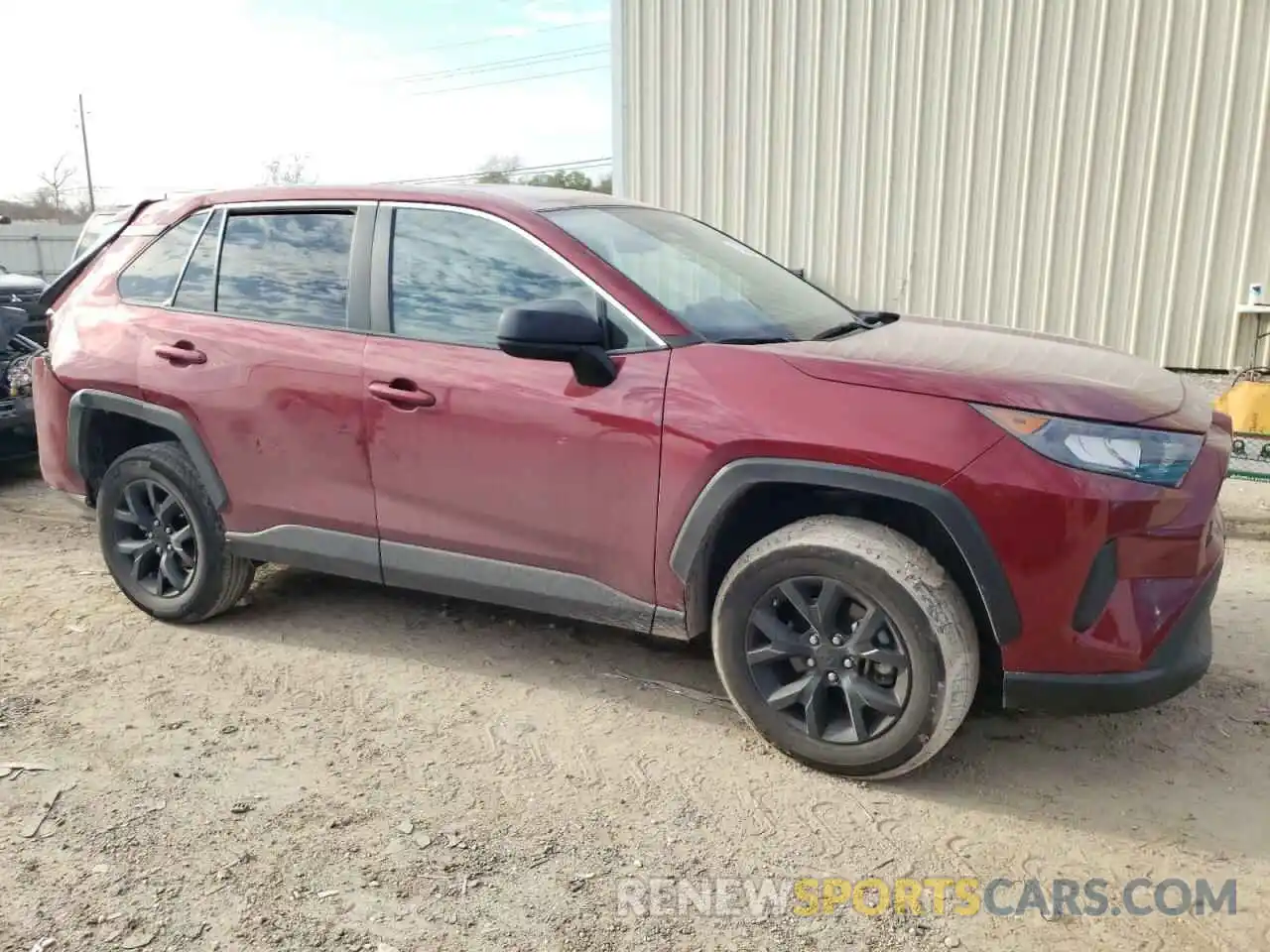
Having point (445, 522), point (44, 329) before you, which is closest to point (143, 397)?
point (445, 522)

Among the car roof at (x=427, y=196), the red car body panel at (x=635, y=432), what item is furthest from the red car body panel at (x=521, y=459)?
the car roof at (x=427, y=196)

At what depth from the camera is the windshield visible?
10.7 ft

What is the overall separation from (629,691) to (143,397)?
2.26 metres

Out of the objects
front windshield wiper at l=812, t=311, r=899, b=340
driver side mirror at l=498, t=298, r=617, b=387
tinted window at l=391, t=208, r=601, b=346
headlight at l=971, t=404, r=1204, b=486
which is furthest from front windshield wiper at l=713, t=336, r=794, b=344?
headlight at l=971, t=404, r=1204, b=486

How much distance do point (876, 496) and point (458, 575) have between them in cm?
148

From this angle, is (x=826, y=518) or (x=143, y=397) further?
(x=143, y=397)

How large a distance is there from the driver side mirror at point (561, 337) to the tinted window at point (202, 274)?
1.54 meters

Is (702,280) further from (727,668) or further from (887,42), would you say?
(887,42)

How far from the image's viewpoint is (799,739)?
9.93 ft

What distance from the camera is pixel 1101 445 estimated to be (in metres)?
2.66

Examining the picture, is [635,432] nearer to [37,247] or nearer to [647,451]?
[647,451]

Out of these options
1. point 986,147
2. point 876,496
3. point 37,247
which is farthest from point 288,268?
point 37,247

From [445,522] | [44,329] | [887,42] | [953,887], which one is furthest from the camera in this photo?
[887,42]

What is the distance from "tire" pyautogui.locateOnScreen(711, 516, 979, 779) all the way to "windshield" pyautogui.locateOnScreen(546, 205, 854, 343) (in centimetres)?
73
